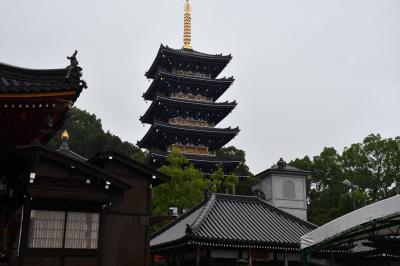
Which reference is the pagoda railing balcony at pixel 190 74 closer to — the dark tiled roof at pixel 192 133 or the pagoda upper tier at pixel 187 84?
the pagoda upper tier at pixel 187 84

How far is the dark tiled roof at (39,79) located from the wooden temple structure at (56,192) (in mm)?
21

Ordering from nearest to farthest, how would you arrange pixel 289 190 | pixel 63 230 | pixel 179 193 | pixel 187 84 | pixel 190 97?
pixel 63 230 → pixel 179 193 → pixel 289 190 → pixel 187 84 → pixel 190 97

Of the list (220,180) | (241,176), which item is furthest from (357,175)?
(220,180)

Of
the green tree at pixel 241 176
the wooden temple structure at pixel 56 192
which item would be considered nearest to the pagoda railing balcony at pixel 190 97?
the green tree at pixel 241 176

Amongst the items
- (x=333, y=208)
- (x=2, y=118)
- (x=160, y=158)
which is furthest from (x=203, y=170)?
(x=2, y=118)

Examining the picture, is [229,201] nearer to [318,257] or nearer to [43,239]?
[318,257]

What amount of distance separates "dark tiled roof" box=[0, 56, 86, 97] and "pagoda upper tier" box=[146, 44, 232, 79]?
3508cm

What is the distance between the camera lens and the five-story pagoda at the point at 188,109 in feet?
139

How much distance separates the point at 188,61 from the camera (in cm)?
4712

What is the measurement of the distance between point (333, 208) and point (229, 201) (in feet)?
104

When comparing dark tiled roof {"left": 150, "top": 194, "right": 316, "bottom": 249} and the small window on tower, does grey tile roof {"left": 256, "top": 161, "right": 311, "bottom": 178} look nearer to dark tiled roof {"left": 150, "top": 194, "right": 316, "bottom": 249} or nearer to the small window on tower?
the small window on tower

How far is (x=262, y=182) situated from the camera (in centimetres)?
4747

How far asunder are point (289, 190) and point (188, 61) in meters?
16.9

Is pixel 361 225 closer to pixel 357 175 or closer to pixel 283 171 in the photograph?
pixel 283 171
